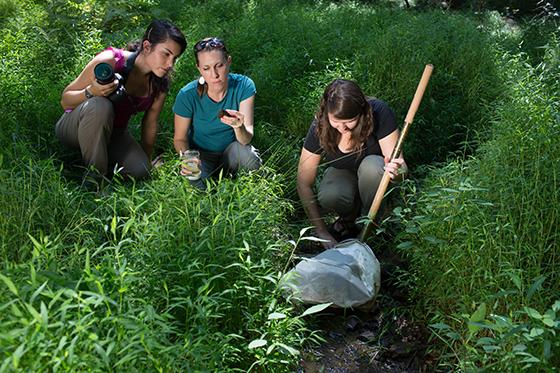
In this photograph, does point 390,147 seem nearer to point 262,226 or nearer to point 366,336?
point 262,226

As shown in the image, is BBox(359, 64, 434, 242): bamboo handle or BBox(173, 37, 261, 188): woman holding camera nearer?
BBox(359, 64, 434, 242): bamboo handle

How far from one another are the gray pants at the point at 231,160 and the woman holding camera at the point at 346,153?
1.09 ft

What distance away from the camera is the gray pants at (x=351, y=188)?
372 cm

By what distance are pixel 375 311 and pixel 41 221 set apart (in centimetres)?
191

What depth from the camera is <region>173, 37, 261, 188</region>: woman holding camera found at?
387 cm

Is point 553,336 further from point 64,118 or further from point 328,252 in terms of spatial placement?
point 64,118

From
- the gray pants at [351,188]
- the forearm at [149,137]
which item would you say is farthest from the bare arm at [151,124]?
the gray pants at [351,188]

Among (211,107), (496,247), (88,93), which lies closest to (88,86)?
(88,93)

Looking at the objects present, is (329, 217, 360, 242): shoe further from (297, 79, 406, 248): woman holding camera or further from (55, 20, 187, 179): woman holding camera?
(55, 20, 187, 179): woman holding camera

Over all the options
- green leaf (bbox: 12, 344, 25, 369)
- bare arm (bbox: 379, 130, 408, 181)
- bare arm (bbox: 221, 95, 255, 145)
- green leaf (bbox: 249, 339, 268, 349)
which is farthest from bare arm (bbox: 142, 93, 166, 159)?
green leaf (bbox: 12, 344, 25, 369)

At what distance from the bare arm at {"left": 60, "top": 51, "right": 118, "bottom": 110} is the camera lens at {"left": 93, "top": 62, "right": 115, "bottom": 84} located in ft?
0.14

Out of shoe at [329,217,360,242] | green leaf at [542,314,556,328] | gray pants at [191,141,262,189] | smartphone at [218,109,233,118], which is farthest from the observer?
shoe at [329,217,360,242]

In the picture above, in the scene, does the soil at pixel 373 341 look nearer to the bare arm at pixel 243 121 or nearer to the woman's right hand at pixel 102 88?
the bare arm at pixel 243 121

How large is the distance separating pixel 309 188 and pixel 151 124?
3.99 ft
